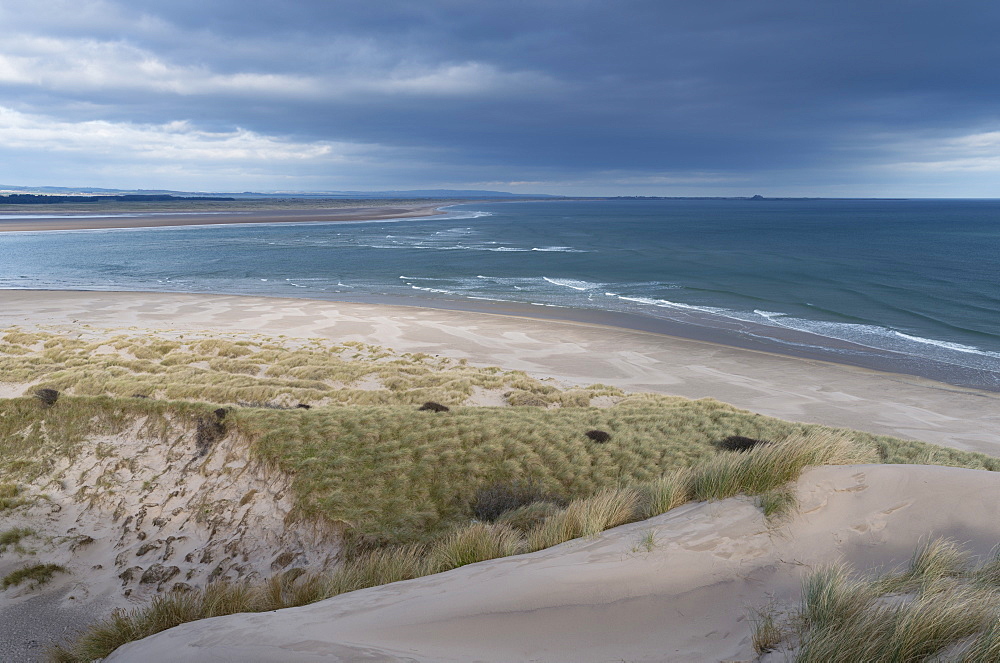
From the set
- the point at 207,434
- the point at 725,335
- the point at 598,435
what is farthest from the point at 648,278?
the point at 207,434


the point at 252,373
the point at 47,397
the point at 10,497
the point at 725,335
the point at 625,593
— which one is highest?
the point at 625,593

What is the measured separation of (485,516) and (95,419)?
27.5 ft

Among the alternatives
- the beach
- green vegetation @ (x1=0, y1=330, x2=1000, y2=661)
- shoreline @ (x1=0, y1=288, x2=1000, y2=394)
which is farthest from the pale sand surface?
the beach

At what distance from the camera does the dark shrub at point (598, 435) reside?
38.8 feet

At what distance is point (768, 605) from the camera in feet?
14.8

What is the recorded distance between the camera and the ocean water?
3027 centimetres

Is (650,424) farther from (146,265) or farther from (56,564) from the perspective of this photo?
(146,265)

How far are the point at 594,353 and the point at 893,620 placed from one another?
22102 millimetres

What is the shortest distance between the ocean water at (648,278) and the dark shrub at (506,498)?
71.9 ft

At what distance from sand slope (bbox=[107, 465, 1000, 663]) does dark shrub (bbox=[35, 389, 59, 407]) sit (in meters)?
8.96

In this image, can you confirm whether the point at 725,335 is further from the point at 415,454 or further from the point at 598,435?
the point at 415,454

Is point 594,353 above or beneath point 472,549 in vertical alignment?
beneath

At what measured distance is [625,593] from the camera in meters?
4.68

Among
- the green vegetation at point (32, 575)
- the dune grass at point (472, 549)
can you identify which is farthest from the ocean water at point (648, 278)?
the green vegetation at point (32, 575)
